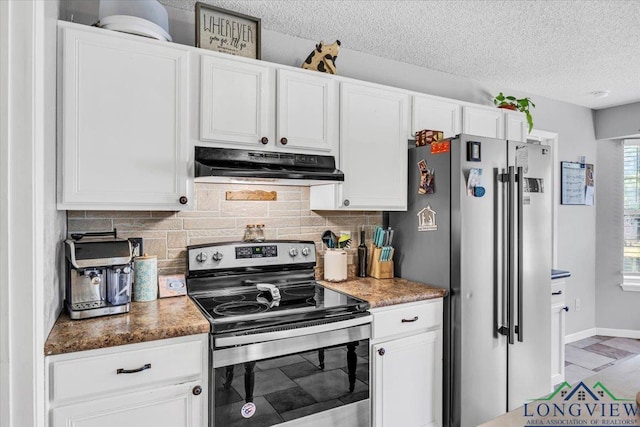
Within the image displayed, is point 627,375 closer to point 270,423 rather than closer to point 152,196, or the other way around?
point 270,423

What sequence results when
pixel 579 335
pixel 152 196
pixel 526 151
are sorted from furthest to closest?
pixel 579 335 < pixel 526 151 < pixel 152 196

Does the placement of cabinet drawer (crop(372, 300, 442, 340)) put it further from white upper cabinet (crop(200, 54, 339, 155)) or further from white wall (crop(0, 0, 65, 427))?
white wall (crop(0, 0, 65, 427))

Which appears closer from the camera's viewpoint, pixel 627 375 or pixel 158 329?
pixel 627 375

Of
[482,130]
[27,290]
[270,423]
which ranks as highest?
[482,130]

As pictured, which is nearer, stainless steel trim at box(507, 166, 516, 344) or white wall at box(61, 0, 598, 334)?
stainless steel trim at box(507, 166, 516, 344)

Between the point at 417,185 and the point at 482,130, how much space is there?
2.69 feet

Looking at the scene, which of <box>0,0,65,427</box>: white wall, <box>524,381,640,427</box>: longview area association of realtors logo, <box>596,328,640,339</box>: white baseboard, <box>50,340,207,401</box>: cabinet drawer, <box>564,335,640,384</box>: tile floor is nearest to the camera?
<box>524,381,640,427</box>: longview area association of realtors logo

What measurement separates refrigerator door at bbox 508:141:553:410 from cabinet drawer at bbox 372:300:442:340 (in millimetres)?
536

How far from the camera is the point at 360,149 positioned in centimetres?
236

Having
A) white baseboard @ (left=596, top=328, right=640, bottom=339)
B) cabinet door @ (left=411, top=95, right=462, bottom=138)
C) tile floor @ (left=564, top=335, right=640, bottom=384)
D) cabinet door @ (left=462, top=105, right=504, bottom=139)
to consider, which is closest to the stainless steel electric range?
cabinet door @ (left=411, top=95, right=462, bottom=138)

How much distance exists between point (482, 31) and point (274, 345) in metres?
2.24

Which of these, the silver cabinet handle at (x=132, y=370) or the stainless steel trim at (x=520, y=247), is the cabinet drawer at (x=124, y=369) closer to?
the silver cabinet handle at (x=132, y=370)

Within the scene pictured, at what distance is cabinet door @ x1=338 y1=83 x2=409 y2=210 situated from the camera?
91.0 inches

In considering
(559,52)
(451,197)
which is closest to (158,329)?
(451,197)
